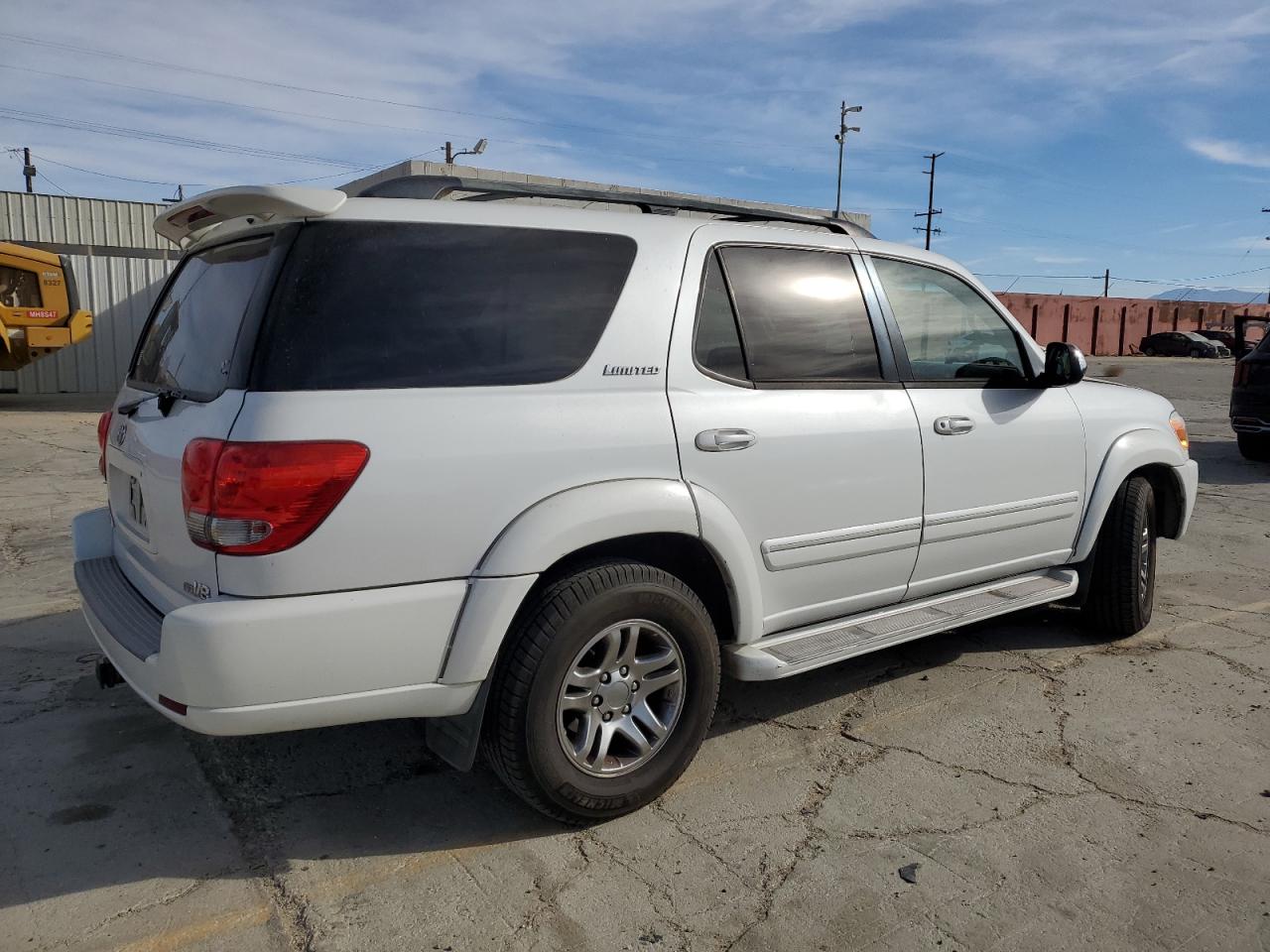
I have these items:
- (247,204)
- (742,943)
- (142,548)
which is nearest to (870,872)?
(742,943)

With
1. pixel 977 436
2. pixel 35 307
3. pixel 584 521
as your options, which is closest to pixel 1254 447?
pixel 977 436

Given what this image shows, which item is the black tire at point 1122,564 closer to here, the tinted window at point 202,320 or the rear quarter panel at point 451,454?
the rear quarter panel at point 451,454

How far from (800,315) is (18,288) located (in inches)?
600

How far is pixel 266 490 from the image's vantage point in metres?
2.43

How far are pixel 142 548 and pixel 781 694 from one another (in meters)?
2.47

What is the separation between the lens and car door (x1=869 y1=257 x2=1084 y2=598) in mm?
3893

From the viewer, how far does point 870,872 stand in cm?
282

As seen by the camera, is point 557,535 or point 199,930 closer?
point 199,930

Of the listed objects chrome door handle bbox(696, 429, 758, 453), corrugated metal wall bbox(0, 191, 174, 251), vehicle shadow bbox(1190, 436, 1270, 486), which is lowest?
vehicle shadow bbox(1190, 436, 1270, 486)

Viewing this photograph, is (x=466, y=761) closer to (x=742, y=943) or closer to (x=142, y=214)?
(x=742, y=943)

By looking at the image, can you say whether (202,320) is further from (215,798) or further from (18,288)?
(18,288)

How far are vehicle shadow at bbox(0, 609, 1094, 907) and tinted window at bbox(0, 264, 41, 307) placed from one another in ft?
43.7

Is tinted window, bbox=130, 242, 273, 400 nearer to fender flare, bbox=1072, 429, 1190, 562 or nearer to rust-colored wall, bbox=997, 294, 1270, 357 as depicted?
fender flare, bbox=1072, 429, 1190, 562

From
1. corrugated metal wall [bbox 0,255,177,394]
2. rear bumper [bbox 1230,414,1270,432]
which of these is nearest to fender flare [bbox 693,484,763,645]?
rear bumper [bbox 1230,414,1270,432]
